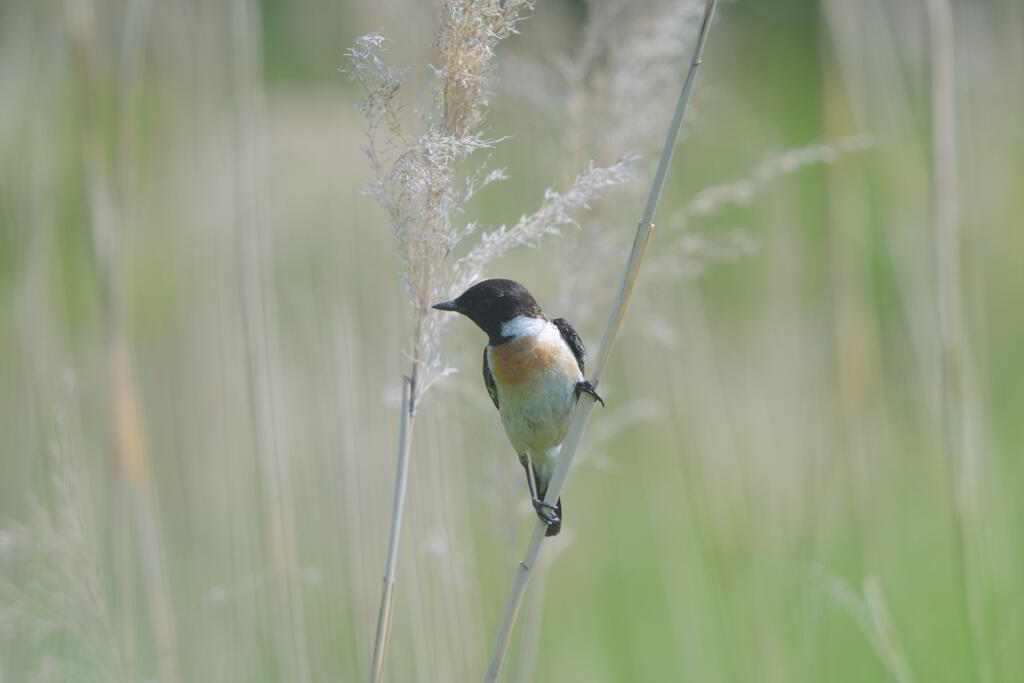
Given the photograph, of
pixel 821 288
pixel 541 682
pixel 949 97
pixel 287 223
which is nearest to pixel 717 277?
pixel 821 288

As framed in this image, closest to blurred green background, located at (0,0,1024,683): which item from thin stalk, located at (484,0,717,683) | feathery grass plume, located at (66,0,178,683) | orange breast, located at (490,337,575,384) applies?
feathery grass plume, located at (66,0,178,683)

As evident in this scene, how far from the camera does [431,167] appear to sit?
55.2 inches

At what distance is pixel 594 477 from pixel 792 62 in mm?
7240

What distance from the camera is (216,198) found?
9.96 ft

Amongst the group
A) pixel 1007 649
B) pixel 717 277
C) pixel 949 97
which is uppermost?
pixel 949 97

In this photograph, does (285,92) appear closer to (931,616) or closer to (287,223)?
(287,223)

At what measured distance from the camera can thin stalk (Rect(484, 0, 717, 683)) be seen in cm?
136

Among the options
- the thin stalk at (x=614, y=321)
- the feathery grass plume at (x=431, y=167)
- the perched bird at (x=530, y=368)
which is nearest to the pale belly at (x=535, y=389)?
the perched bird at (x=530, y=368)

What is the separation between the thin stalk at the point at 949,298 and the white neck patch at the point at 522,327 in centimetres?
77

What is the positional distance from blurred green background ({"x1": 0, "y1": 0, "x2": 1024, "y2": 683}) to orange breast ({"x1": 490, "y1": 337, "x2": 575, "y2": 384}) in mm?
110

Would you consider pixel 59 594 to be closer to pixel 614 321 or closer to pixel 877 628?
pixel 614 321

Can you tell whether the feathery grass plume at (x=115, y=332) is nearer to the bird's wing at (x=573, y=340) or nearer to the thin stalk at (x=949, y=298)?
the bird's wing at (x=573, y=340)

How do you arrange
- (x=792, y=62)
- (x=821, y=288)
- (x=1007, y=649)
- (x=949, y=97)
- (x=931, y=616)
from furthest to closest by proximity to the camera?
(x=792, y=62) → (x=821, y=288) → (x=931, y=616) → (x=1007, y=649) → (x=949, y=97)

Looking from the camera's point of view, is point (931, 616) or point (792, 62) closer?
point (931, 616)
